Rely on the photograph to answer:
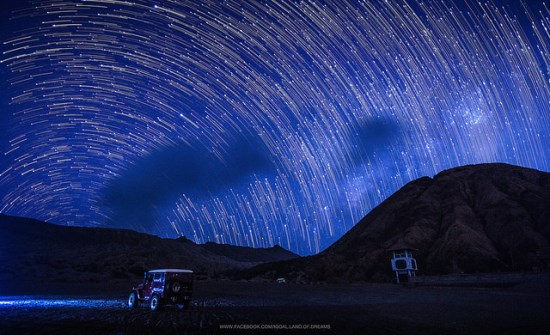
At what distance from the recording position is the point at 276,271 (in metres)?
108

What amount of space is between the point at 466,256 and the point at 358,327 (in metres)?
72.7

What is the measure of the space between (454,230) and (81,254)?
457ft

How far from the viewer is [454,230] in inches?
3260

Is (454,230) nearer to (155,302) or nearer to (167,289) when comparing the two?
(167,289)

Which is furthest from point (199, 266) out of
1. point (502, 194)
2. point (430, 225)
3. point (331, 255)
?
point (502, 194)

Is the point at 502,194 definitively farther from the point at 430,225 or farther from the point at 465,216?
the point at 430,225

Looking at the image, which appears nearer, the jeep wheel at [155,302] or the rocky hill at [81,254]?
the jeep wheel at [155,302]

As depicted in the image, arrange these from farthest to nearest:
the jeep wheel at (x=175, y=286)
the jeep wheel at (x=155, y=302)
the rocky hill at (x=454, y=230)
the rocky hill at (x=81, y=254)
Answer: the rocky hill at (x=81, y=254) → the rocky hill at (x=454, y=230) → the jeep wheel at (x=175, y=286) → the jeep wheel at (x=155, y=302)

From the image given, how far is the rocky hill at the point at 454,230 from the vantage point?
71875 mm

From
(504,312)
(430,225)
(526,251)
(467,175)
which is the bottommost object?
(504,312)

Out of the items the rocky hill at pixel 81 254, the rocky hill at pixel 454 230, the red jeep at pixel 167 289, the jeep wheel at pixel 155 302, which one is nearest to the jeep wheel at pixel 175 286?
the red jeep at pixel 167 289

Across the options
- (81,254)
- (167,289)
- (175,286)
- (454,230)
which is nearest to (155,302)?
(167,289)

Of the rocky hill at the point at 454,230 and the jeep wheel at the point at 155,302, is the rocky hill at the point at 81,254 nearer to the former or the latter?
the rocky hill at the point at 454,230

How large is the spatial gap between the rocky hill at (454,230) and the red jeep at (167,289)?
64075 mm
